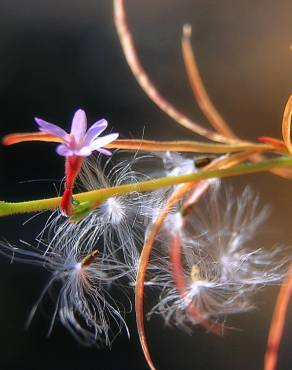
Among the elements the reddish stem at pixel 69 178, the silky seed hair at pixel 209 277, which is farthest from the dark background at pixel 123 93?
the reddish stem at pixel 69 178

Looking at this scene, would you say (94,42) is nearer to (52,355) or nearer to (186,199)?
(52,355)

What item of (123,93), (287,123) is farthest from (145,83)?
(123,93)

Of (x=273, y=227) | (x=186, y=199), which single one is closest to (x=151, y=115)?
(x=273, y=227)

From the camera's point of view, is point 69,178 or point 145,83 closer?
point 69,178

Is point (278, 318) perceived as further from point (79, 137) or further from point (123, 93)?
point (123, 93)

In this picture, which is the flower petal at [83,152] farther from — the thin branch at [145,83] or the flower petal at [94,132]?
the thin branch at [145,83]

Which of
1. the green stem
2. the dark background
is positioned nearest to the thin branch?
the green stem

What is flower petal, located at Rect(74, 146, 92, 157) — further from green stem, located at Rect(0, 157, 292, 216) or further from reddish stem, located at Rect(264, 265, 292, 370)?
reddish stem, located at Rect(264, 265, 292, 370)
